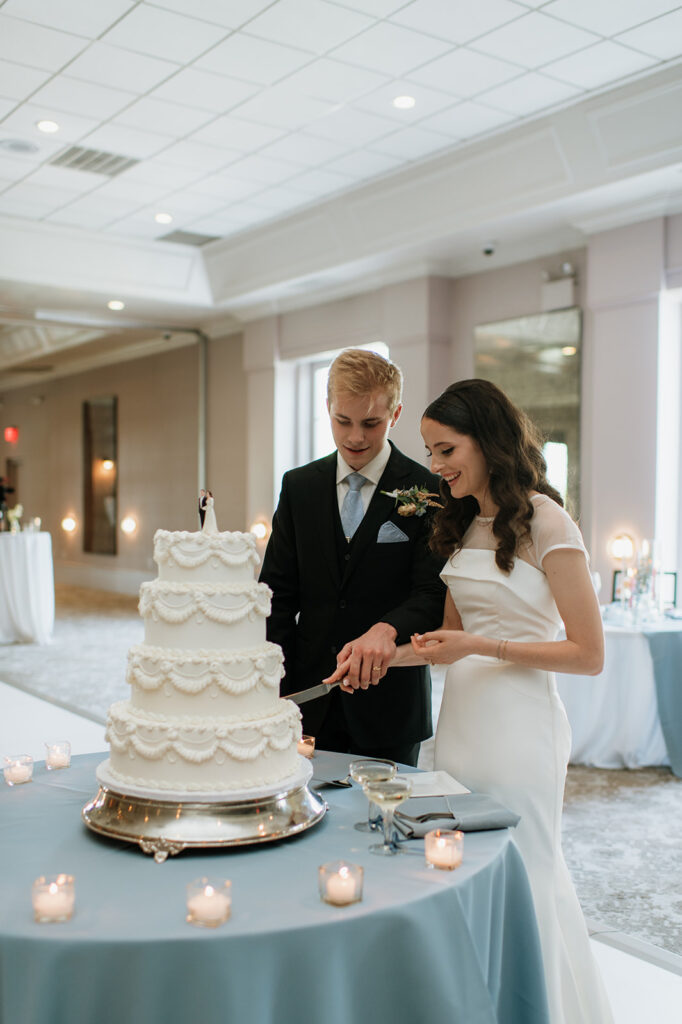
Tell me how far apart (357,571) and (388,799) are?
104 centimetres

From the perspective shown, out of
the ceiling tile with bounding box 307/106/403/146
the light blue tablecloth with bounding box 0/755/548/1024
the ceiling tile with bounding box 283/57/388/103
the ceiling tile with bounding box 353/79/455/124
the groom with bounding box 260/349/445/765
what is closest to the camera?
the light blue tablecloth with bounding box 0/755/548/1024

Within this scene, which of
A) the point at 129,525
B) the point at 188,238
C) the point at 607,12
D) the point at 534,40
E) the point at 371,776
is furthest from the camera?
the point at 129,525

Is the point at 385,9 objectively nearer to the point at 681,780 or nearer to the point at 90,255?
the point at 681,780

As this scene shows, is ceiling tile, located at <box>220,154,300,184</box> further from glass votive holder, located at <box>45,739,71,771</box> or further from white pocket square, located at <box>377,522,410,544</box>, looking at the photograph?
glass votive holder, located at <box>45,739,71,771</box>

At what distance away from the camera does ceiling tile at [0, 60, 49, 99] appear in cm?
630

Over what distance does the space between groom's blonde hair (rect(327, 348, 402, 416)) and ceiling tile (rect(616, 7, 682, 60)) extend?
3991 millimetres

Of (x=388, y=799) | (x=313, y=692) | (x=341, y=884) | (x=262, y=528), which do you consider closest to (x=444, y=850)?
(x=388, y=799)

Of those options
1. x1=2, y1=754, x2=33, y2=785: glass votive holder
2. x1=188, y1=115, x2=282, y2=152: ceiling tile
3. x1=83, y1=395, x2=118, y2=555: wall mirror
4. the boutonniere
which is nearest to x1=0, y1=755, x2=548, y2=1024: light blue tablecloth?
x1=2, y1=754, x2=33, y2=785: glass votive holder

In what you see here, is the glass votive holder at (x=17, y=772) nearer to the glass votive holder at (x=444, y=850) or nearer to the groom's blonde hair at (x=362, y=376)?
the glass votive holder at (x=444, y=850)

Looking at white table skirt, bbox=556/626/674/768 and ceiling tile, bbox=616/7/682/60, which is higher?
ceiling tile, bbox=616/7/682/60

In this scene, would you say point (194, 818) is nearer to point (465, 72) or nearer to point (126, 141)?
point (465, 72)

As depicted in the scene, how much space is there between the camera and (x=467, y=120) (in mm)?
7086

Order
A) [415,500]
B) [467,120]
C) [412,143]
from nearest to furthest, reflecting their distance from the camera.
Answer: [415,500] < [467,120] < [412,143]

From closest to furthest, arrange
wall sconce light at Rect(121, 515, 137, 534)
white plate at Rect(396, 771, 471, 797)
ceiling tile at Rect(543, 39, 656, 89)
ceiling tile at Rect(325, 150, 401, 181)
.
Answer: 1. white plate at Rect(396, 771, 471, 797)
2. ceiling tile at Rect(543, 39, 656, 89)
3. ceiling tile at Rect(325, 150, 401, 181)
4. wall sconce light at Rect(121, 515, 137, 534)
